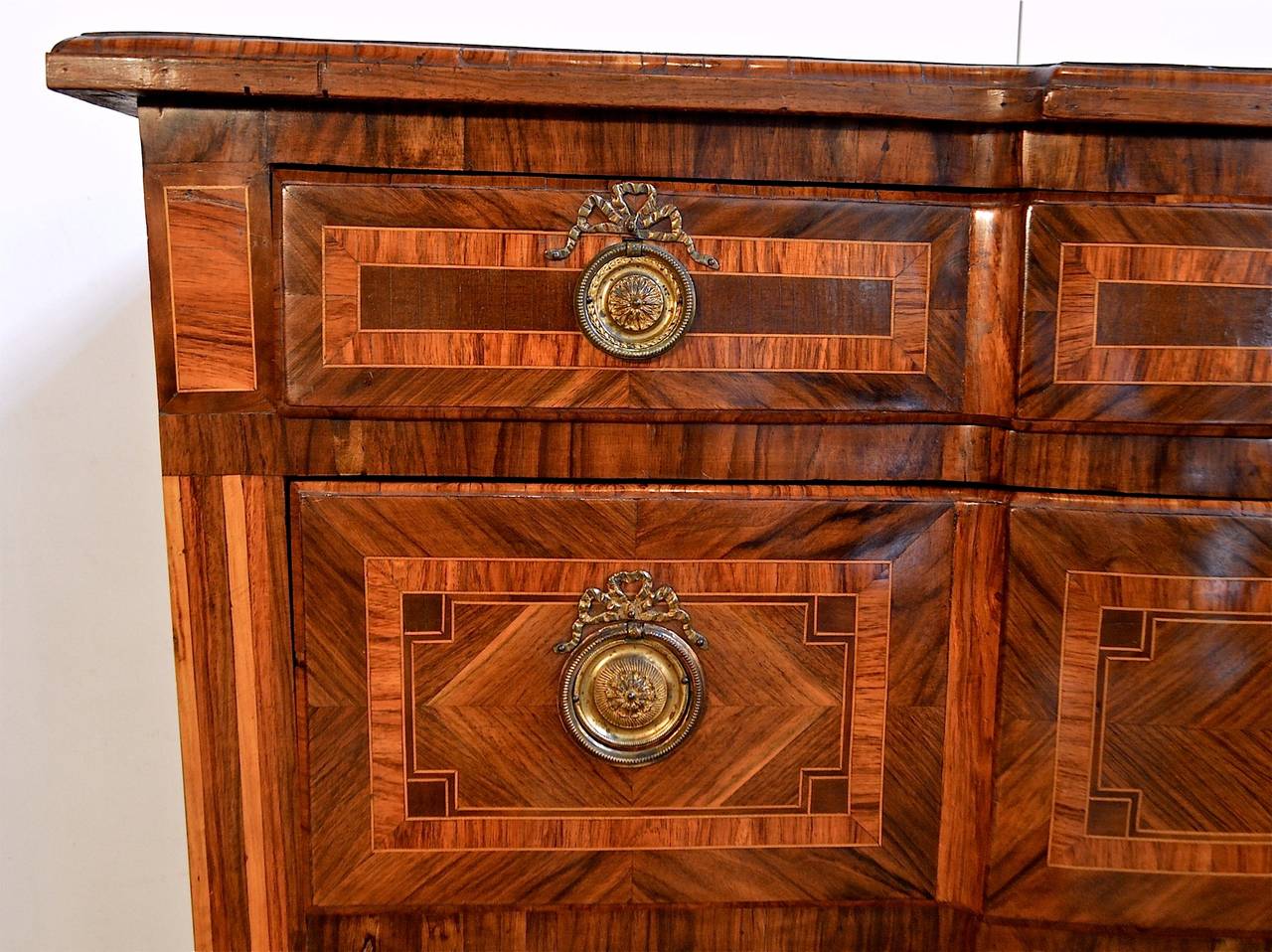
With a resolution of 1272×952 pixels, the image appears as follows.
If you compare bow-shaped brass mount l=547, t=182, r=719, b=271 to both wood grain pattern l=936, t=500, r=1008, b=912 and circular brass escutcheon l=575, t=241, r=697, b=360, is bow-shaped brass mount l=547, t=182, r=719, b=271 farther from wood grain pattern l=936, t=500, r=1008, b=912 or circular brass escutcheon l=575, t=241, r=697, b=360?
wood grain pattern l=936, t=500, r=1008, b=912

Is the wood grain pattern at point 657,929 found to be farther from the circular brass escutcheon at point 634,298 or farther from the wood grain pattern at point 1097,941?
the circular brass escutcheon at point 634,298

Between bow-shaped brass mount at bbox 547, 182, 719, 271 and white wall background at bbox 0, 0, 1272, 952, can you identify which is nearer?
bow-shaped brass mount at bbox 547, 182, 719, 271

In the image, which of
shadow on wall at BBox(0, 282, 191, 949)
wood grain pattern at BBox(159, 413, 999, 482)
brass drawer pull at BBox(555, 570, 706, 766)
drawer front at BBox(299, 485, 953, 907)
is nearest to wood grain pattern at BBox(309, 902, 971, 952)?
drawer front at BBox(299, 485, 953, 907)

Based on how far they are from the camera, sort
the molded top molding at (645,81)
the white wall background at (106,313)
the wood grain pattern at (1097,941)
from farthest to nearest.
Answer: the white wall background at (106,313) < the wood grain pattern at (1097,941) < the molded top molding at (645,81)

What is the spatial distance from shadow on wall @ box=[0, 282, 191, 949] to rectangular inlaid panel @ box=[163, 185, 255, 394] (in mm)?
536

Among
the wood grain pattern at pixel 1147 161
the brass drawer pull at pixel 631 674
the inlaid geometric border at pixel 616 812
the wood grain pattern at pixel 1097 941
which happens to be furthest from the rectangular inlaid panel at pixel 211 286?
the wood grain pattern at pixel 1097 941

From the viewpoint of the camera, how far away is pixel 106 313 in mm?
1049

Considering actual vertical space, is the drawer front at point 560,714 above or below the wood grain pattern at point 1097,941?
above

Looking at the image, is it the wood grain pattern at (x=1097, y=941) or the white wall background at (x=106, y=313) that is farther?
the white wall background at (x=106, y=313)

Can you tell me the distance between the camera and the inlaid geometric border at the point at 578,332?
1.89 feet

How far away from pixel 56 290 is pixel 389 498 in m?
0.67

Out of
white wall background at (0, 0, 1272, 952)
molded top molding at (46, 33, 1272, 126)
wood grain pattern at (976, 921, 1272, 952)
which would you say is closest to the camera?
molded top molding at (46, 33, 1272, 126)

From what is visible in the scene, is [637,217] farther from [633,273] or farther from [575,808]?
[575,808]

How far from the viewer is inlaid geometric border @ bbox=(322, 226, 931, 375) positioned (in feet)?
1.89
